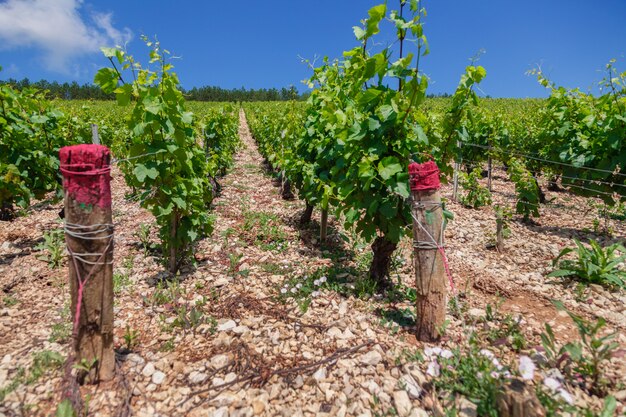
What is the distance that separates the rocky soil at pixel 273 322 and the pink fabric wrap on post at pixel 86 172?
1447 mm

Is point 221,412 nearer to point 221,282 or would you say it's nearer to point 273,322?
point 273,322

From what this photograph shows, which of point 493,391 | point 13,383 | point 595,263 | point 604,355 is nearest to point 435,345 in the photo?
point 493,391

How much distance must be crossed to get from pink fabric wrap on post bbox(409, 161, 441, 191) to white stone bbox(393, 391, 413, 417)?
1648 mm

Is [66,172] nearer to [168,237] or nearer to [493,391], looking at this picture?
[168,237]

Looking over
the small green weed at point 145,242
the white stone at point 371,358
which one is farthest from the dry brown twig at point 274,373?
the small green weed at point 145,242

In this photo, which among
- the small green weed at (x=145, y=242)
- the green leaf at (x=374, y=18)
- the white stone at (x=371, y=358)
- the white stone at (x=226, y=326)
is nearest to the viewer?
the white stone at (x=371, y=358)

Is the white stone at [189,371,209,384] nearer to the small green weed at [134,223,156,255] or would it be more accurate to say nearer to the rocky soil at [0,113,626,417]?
the rocky soil at [0,113,626,417]

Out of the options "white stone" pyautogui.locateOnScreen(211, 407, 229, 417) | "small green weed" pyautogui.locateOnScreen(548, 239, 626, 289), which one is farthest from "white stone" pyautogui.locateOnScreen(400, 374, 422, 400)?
"small green weed" pyautogui.locateOnScreen(548, 239, 626, 289)

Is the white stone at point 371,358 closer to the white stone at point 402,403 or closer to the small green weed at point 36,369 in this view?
the white stone at point 402,403

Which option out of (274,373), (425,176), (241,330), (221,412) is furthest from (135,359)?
(425,176)

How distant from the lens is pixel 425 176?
3.04 meters

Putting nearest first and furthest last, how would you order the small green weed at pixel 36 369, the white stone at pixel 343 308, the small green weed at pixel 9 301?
the small green weed at pixel 36 369 < the white stone at pixel 343 308 < the small green weed at pixel 9 301

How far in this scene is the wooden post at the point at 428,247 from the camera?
10.0ft

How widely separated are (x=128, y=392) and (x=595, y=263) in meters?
5.32
